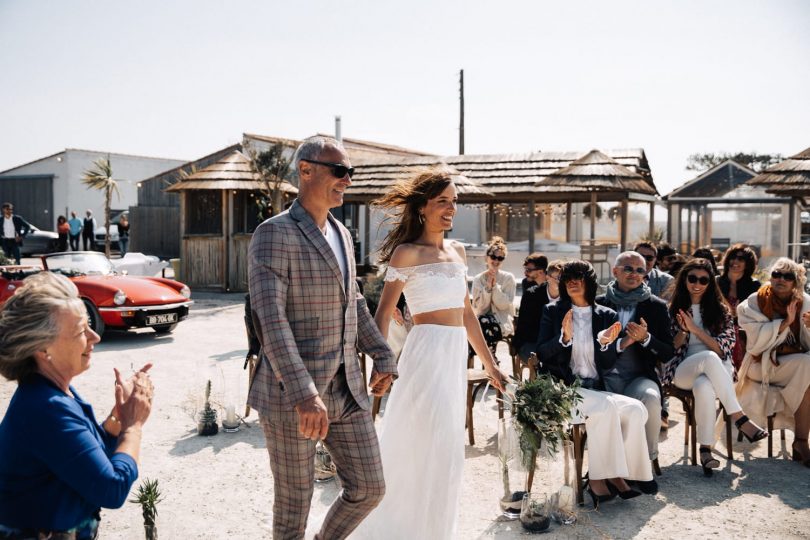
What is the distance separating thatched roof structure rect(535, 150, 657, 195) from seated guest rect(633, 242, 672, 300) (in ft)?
27.1

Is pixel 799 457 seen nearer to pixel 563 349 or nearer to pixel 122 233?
pixel 563 349

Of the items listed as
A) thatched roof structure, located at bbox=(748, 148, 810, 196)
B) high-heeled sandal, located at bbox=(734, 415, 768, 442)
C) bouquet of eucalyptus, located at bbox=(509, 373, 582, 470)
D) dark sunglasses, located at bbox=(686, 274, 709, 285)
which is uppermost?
thatched roof structure, located at bbox=(748, 148, 810, 196)

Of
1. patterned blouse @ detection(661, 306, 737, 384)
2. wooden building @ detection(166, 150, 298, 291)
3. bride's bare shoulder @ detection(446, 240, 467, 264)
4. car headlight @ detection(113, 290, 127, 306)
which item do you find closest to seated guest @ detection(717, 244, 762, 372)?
patterned blouse @ detection(661, 306, 737, 384)

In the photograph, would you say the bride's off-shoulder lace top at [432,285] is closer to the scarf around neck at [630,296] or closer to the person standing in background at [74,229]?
the scarf around neck at [630,296]

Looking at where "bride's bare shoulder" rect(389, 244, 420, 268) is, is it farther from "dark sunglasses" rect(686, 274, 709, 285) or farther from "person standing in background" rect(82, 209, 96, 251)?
"person standing in background" rect(82, 209, 96, 251)

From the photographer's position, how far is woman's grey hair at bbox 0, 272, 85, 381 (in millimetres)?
2270

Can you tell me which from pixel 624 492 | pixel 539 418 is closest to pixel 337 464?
pixel 539 418

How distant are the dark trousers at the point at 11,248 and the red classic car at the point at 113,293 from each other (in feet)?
30.8

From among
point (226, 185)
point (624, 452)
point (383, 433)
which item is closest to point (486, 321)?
point (624, 452)

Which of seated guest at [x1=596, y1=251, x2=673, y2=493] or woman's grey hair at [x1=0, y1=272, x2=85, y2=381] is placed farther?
seated guest at [x1=596, y1=251, x2=673, y2=493]

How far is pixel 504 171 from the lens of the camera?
774 inches

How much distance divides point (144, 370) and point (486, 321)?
5.19 m

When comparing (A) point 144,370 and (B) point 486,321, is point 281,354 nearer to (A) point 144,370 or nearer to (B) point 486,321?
(A) point 144,370

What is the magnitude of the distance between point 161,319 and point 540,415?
811cm
